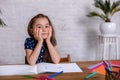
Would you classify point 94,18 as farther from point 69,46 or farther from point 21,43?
point 21,43

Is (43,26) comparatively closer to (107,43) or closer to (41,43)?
(41,43)

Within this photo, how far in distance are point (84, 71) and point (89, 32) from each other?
2.36 meters

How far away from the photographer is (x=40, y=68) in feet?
4.47

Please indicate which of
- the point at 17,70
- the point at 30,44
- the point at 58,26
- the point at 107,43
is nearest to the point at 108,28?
the point at 107,43

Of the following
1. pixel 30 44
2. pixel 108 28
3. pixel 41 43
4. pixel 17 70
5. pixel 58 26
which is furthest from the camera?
pixel 58 26

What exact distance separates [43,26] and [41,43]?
128 mm

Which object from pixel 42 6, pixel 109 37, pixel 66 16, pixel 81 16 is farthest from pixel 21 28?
pixel 109 37

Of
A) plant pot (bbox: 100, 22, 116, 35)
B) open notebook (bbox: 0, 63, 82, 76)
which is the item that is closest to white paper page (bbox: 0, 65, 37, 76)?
open notebook (bbox: 0, 63, 82, 76)

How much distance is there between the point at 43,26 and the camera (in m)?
1.75

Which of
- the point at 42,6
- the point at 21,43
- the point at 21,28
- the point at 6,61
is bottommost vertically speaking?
the point at 6,61

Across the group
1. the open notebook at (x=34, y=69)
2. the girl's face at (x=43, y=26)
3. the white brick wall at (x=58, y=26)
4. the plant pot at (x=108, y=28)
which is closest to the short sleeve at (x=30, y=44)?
the girl's face at (x=43, y=26)

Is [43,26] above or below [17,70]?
above

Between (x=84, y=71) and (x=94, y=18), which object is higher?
(x=94, y=18)

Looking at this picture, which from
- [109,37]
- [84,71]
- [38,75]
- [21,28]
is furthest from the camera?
[21,28]
